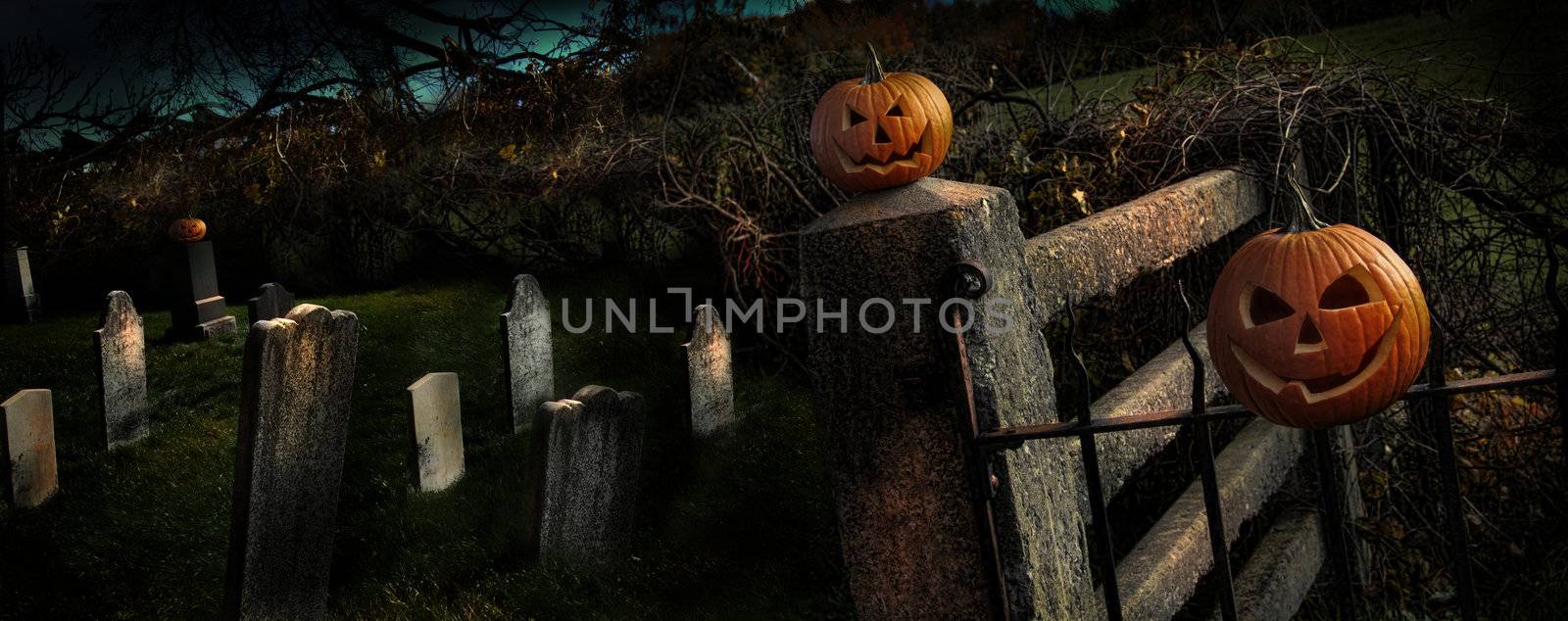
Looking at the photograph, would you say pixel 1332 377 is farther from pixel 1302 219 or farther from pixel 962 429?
pixel 962 429

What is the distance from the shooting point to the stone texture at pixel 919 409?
6.54 feet

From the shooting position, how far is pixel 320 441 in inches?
148

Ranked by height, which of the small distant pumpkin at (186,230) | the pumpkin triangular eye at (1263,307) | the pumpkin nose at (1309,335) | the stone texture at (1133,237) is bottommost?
the pumpkin nose at (1309,335)

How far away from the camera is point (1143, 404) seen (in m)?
2.92

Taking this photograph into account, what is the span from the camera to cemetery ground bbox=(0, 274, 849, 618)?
148 inches

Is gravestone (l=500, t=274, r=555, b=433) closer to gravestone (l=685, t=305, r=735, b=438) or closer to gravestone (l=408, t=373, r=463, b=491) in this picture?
gravestone (l=408, t=373, r=463, b=491)

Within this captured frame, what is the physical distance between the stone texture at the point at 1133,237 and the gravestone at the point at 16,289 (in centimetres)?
776

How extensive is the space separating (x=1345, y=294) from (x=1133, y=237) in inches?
44.1

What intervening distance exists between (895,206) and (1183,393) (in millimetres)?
1664

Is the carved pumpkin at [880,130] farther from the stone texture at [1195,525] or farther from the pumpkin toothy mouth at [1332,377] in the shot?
the stone texture at [1195,525]

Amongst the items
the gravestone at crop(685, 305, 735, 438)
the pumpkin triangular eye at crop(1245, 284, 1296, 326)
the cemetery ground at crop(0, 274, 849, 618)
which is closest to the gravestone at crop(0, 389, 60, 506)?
the cemetery ground at crop(0, 274, 849, 618)

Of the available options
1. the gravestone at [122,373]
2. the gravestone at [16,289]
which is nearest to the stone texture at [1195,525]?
the gravestone at [122,373]

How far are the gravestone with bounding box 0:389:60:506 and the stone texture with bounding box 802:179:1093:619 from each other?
4.53m

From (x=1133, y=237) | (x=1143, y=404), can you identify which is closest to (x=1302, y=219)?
(x=1133, y=237)
